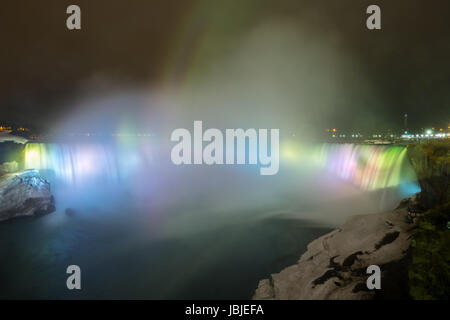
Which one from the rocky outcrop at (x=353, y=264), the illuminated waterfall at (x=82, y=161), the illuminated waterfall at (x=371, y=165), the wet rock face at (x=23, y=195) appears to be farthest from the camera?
the illuminated waterfall at (x=82, y=161)

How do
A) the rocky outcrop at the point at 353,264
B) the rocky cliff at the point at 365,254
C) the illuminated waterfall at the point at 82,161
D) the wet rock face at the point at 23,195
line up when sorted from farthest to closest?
the illuminated waterfall at the point at 82,161 < the wet rock face at the point at 23,195 < the rocky cliff at the point at 365,254 < the rocky outcrop at the point at 353,264

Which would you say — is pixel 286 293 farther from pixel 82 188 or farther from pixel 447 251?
pixel 82 188

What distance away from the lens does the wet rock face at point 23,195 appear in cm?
1714

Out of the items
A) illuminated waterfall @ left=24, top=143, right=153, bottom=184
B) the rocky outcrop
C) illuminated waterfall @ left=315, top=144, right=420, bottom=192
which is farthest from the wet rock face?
illuminated waterfall @ left=315, top=144, right=420, bottom=192

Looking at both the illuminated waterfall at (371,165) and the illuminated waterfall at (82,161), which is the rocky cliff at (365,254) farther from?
the illuminated waterfall at (82,161)

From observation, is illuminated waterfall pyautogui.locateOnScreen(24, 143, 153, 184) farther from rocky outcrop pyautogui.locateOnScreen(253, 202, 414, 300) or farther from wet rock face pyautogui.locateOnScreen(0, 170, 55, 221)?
rocky outcrop pyautogui.locateOnScreen(253, 202, 414, 300)

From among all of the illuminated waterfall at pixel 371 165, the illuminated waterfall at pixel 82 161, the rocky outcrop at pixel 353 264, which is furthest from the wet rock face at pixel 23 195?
the illuminated waterfall at pixel 371 165

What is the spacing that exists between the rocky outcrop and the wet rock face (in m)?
19.3

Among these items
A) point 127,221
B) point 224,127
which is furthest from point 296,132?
point 127,221

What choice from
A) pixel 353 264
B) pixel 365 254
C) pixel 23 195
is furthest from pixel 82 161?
pixel 365 254

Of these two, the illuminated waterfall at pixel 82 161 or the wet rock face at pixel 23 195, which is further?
the illuminated waterfall at pixel 82 161

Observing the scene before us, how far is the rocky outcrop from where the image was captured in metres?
6.10

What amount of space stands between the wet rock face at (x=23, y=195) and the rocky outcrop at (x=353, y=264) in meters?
19.3
